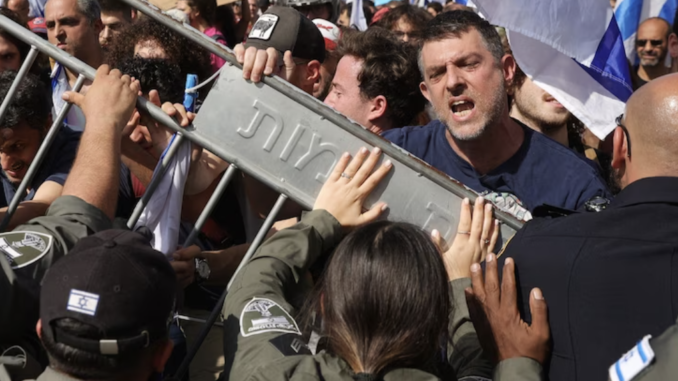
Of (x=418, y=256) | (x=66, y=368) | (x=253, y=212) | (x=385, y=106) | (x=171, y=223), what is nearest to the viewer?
(x=66, y=368)

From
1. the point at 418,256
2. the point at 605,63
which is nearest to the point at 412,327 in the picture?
the point at 418,256

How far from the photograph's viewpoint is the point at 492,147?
11.0 feet

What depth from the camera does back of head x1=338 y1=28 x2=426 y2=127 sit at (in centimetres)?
407

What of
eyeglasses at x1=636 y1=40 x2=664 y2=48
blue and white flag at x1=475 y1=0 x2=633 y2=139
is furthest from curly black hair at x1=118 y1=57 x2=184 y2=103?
eyeglasses at x1=636 y1=40 x2=664 y2=48

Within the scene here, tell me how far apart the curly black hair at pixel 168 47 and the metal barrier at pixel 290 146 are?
1.16 metres

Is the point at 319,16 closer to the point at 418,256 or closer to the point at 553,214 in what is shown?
the point at 553,214

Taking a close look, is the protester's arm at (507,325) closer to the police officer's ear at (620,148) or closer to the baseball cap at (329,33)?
the police officer's ear at (620,148)

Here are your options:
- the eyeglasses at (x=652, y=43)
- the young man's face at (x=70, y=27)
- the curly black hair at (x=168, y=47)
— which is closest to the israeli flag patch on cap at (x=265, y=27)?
the curly black hair at (x=168, y=47)

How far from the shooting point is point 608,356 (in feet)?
6.68

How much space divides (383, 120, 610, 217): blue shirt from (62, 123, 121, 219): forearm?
144 cm

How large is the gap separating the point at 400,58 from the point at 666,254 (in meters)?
2.38

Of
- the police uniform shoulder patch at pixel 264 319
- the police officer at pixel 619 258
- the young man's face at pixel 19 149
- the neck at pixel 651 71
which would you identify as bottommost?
the young man's face at pixel 19 149

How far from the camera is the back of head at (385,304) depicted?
1.94 metres

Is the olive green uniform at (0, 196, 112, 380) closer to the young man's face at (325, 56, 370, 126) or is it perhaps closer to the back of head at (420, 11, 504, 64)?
the back of head at (420, 11, 504, 64)
